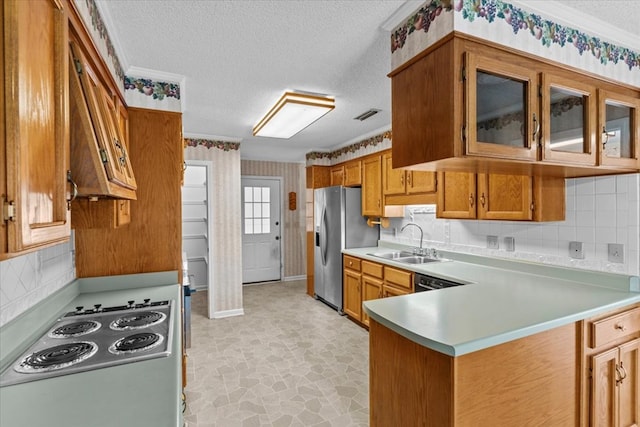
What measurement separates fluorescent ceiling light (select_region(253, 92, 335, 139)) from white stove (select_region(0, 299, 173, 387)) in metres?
1.81

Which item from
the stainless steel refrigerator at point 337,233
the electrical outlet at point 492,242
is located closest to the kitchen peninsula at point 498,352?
the electrical outlet at point 492,242

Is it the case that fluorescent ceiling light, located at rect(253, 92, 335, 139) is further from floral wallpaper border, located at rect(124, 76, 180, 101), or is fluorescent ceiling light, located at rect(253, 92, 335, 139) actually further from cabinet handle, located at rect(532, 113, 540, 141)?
cabinet handle, located at rect(532, 113, 540, 141)

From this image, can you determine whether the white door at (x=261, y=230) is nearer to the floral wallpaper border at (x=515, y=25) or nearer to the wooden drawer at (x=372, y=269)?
the wooden drawer at (x=372, y=269)

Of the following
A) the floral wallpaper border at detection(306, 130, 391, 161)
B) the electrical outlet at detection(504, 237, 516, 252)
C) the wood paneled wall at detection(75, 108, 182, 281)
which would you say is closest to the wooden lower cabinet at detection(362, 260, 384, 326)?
the electrical outlet at detection(504, 237, 516, 252)

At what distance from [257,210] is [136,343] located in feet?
15.7

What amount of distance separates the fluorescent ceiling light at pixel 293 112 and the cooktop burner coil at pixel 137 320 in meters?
1.83

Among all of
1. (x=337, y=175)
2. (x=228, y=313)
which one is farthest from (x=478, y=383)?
(x=337, y=175)

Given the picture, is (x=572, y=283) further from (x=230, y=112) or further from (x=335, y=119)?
(x=230, y=112)

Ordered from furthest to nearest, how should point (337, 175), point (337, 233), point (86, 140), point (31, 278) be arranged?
point (337, 175)
point (337, 233)
point (31, 278)
point (86, 140)

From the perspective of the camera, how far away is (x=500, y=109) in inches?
58.5

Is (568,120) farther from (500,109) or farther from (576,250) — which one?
(576,250)

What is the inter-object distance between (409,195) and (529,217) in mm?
1353

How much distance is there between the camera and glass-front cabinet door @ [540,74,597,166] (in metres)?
1.57

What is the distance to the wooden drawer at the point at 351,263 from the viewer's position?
12.6 feet
